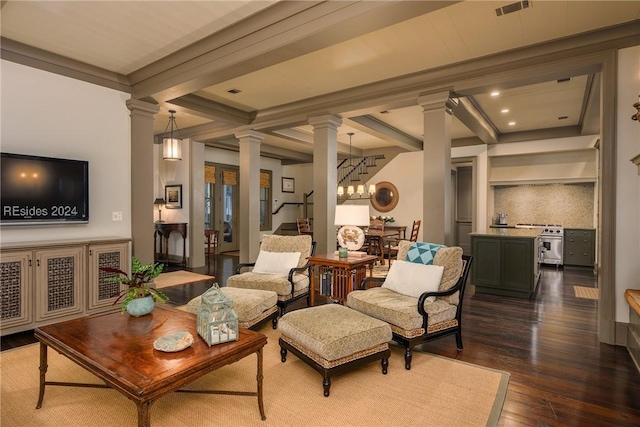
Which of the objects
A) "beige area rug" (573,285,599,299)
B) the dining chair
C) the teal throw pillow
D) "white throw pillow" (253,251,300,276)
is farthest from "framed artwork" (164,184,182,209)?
"beige area rug" (573,285,599,299)

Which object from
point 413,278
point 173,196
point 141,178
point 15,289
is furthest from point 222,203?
point 413,278

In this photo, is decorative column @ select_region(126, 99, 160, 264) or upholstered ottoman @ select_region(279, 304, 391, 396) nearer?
upholstered ottoman @ select_region(279, 304, 391, 396)

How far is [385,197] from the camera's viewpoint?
936cm

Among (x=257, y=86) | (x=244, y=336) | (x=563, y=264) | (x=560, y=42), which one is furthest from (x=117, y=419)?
(x=563, y=264)

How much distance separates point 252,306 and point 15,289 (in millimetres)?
2338

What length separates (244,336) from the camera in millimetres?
2131

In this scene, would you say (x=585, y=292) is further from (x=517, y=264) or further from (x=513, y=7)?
(x=513, y=7)

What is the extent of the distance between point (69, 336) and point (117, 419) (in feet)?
1.91

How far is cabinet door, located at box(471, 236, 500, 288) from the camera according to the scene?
5.06m

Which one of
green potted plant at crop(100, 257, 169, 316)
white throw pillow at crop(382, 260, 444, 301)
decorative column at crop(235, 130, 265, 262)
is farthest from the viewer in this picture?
decorative column at crop(235, 130, 265, 262)

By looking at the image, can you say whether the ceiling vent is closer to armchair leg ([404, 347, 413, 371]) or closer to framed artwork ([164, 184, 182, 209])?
armchair leg ([404, 347, 413, 371])

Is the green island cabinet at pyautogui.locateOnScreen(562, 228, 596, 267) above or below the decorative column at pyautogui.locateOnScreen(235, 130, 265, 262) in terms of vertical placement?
below

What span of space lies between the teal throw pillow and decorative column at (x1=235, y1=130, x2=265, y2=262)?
12.3ft

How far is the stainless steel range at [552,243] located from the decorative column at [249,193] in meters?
6.08
